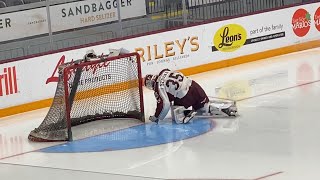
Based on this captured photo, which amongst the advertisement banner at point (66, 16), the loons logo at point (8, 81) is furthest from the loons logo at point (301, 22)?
the loons logo at point (8, 81)

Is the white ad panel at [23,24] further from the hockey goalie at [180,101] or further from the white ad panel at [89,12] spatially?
the hockey goalie at [180,101]

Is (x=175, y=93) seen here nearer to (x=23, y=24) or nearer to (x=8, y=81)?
(x=8, y=81)

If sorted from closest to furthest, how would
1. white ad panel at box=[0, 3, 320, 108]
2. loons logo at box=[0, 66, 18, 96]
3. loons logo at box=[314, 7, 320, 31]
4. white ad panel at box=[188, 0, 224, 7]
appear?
1. loons logo at box=[0, 66, 18, 96]
2. white ad panel at box=[0, 3, 320, 108]
3. white ad panel at box=[188, 0, 224, 7]
4. loons logo at box=[314, 7, 320, 31]

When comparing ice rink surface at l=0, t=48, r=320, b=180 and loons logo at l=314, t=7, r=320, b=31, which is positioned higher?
loons logo at l=314, t=7, r=320, b=31

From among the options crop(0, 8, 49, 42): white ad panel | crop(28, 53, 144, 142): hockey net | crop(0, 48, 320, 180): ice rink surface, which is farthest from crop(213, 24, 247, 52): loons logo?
crop(28, 53, 144, 142): hockey net

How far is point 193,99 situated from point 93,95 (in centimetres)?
142

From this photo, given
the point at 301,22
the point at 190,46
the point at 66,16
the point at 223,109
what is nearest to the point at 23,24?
the point at 66,16

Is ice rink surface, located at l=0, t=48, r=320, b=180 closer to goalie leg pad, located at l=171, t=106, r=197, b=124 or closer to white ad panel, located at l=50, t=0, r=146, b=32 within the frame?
goalie leg pad, located at l=171, t=106, r=197, b=124

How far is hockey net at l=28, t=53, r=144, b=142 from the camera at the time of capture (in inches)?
505

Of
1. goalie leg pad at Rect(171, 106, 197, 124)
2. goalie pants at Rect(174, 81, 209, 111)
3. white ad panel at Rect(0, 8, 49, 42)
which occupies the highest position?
white ad panel at Rect(0, 8, 49, 42)

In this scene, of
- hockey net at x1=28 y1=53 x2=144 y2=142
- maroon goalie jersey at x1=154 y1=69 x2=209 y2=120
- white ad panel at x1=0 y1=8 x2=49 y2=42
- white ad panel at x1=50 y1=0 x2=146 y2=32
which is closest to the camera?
hockey net at x1=28 y1=53 x2=144 y2=142

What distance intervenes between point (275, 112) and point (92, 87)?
2612 millimetres

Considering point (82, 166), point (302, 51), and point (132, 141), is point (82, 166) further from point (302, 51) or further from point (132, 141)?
point (302, 51)

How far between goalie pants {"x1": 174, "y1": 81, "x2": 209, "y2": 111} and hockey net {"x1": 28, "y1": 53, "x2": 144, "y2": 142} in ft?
2.23
